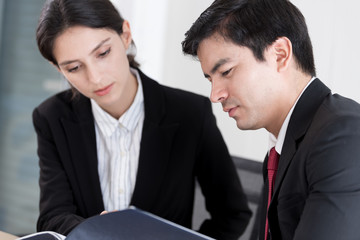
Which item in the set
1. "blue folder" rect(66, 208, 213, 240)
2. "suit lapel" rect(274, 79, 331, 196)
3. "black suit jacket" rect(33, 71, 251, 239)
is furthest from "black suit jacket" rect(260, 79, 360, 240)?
"black suit jacket" rect(33, 71, 251, 239)

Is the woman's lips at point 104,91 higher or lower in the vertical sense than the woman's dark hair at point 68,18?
lower

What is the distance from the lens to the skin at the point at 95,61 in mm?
1585

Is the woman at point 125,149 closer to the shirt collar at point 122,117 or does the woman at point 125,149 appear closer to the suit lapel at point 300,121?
the shirt collar at point 122,117

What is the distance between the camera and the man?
1.13 metres

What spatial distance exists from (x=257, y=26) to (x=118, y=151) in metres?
0.76

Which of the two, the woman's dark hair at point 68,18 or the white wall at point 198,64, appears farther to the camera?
the white wall at point 198,64

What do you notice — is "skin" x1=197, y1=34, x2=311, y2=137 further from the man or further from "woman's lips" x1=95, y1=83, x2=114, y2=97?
"woman's lips" x1=95, y1=83, x2=114, y2=97

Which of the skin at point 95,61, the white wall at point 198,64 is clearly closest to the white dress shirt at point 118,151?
the skin at point 95,61

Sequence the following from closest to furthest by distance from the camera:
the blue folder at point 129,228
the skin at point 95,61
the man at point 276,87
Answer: the blue folder at point 129,228 → the man at point 276,87 → the skin at point 95,61

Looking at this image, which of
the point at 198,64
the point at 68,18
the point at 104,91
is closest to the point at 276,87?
the point at 104,91

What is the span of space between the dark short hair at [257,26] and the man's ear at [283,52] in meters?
0.02

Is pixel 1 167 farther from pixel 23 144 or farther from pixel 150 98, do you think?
pixel 150 98

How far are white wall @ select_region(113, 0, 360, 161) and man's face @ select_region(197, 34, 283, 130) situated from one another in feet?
4.74

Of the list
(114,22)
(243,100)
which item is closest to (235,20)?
(243,100)
